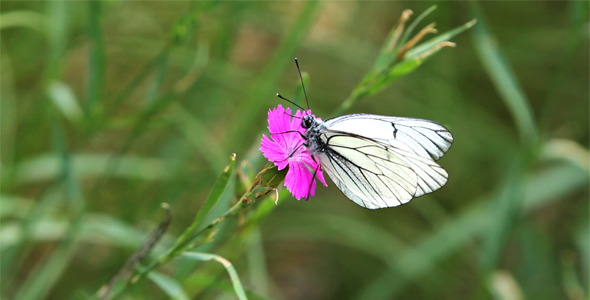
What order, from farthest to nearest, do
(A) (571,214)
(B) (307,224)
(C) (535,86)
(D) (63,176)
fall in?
(C) (535,86)
(A) (571,214)
(B) (307,224)
(D) (63,176)

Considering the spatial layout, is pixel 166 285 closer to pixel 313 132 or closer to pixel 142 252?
pixel 142 252

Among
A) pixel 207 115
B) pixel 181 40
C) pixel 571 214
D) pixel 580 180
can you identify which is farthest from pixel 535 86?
pixel 181 40

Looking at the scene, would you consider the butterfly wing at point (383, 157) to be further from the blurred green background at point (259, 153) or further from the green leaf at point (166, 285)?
the green leaf at point (166, 285)

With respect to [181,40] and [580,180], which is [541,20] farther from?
[181,40]

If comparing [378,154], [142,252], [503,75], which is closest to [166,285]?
[142,252]

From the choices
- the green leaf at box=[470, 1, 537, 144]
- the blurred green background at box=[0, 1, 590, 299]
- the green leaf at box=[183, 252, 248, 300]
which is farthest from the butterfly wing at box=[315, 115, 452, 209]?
the green leaf at box=[470, 1, 537, 144]

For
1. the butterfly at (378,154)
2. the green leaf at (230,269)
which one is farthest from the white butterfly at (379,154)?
the green leaf at (230,269)
